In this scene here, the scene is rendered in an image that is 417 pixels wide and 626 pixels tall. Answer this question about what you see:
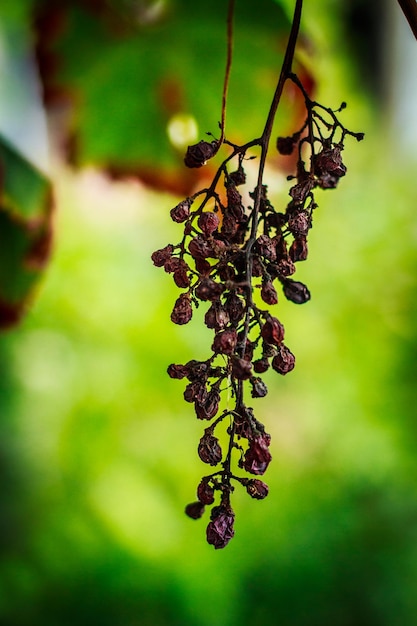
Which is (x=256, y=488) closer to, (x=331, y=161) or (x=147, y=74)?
(x=331, y=161)

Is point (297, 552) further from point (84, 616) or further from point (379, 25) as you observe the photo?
point (379, 25)

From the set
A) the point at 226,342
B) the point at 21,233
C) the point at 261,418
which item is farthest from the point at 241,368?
the point at 261,418

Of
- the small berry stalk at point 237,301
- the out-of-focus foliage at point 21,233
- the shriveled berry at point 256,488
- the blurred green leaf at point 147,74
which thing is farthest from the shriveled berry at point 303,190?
the out-of-focus foliage at point 21,233

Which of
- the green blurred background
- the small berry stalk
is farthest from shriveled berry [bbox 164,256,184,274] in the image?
the green blurred background

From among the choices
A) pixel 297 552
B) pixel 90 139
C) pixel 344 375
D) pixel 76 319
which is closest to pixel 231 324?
pixel 90 139

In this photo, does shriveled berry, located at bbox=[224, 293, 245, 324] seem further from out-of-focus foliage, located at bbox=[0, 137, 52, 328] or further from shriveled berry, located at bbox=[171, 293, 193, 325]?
out-of-focus foliage, located at bbox=[0, 137, 52, 328]

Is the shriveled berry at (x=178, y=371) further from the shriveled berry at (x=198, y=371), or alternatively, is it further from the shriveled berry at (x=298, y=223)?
the shriveled berry at (x=298, y=223)
